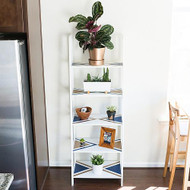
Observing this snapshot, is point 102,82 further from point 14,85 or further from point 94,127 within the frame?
point 14,85

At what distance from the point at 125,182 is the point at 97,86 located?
3.39ft

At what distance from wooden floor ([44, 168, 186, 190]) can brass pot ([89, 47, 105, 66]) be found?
122 cm

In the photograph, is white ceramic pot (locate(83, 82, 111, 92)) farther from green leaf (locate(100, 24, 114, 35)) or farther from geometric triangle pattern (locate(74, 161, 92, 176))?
geometric triangle pattern (locate(74, 161, 92, 176))

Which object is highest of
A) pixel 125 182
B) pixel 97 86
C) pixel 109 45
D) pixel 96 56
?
pixel 109 45

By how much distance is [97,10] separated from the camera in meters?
2.51

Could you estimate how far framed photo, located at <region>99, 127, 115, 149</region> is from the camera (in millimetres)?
2873

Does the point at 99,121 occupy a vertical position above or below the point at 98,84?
below

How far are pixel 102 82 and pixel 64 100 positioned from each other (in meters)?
0.52

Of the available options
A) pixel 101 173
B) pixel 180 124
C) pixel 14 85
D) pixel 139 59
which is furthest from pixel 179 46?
pixel 14 85

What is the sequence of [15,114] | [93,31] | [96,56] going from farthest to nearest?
1. [96,56]
2. [93,31]
3. [15,114]

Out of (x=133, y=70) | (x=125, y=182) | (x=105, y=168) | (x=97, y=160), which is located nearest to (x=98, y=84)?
(x=133, y=70)

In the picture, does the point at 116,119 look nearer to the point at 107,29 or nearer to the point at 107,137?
the point at 107,137

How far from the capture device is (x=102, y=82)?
8.81ft

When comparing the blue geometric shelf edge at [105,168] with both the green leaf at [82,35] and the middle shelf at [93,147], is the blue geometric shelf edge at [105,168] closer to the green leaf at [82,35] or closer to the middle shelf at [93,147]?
the middle shelf at [93,147]
